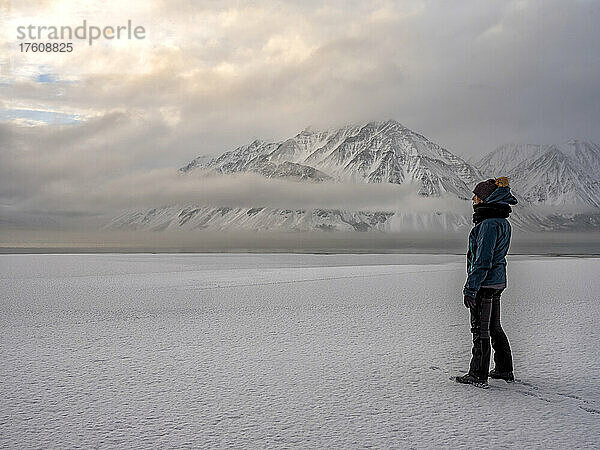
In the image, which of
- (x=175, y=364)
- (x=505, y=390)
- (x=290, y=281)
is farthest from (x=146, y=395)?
(x=290, y=281)

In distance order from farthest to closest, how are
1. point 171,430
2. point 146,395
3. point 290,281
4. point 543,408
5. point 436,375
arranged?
point 290,281
point 436,375
point 146,395
point 543,408
point 171,430

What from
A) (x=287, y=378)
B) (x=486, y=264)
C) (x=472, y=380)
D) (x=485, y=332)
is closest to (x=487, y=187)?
(x=486, y=264)

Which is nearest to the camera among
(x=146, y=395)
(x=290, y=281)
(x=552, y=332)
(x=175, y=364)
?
(x=146, y=395)

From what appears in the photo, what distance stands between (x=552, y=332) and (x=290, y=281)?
12484 mm

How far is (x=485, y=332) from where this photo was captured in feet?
20.1

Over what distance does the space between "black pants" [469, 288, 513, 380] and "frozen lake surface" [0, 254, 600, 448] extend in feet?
0.82

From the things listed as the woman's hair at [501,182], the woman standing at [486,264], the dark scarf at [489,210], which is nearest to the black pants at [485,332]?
the woman standing at [486,264]

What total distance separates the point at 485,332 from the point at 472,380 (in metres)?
0.57

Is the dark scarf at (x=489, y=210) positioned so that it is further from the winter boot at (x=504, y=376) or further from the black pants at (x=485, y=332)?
the winter boot at (x=504, y=376)

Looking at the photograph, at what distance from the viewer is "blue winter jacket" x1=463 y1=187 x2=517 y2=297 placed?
235 inches

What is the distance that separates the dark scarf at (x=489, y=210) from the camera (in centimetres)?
600

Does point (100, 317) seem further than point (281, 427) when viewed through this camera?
Yes

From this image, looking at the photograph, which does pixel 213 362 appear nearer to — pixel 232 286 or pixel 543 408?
pixel 543 408

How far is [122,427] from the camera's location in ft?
16.1
